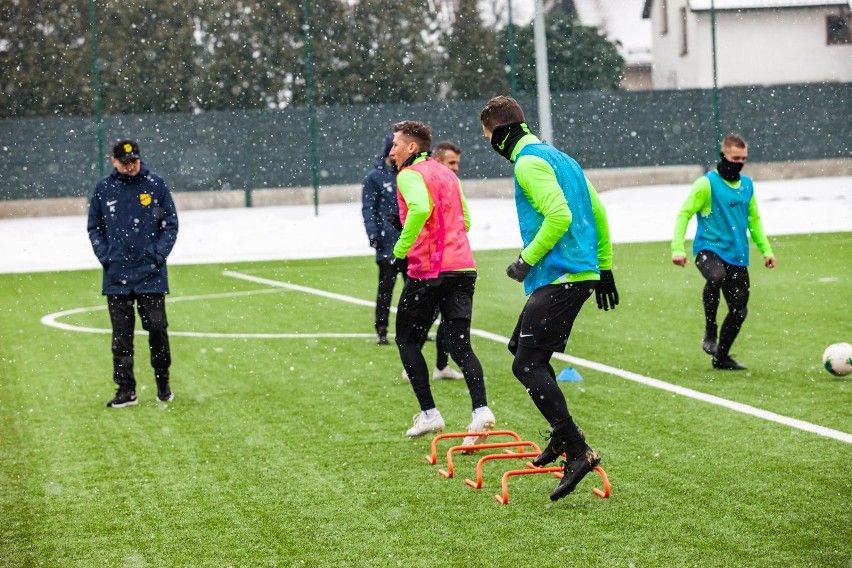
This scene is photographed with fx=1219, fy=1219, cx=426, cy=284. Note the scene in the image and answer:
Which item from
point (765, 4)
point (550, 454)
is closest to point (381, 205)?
point (550, 454)

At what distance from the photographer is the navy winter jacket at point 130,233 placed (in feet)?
30.5

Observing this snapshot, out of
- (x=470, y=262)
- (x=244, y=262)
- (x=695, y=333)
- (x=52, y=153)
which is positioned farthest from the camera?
(x=52, y=153)

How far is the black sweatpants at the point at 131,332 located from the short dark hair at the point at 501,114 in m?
4.01

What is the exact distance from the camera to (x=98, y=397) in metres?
9.82

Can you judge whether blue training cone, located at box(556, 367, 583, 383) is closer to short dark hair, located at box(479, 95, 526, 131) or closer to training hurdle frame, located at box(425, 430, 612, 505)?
training hurdle frame, located at box(425, 430, 612, 505)

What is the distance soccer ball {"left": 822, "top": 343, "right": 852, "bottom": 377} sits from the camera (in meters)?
9.02

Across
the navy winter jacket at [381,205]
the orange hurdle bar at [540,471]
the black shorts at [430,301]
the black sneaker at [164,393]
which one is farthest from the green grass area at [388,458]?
the navy winter jacket at [381,205]

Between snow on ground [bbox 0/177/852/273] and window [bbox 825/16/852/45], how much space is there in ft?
21.5

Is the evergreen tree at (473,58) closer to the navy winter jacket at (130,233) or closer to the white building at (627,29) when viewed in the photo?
the white building at (627,29)

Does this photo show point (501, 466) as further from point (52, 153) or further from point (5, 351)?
point (52, 153)

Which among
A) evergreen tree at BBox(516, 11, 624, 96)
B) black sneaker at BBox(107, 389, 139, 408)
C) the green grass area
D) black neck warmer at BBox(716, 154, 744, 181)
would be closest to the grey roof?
evergreen tree at BBox(516, 11, 624, 96)

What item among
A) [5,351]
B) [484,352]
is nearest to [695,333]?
[484,352]

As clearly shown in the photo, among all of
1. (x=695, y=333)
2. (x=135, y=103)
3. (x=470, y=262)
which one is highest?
(x=135, y=103)

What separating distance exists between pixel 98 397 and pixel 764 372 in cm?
537
